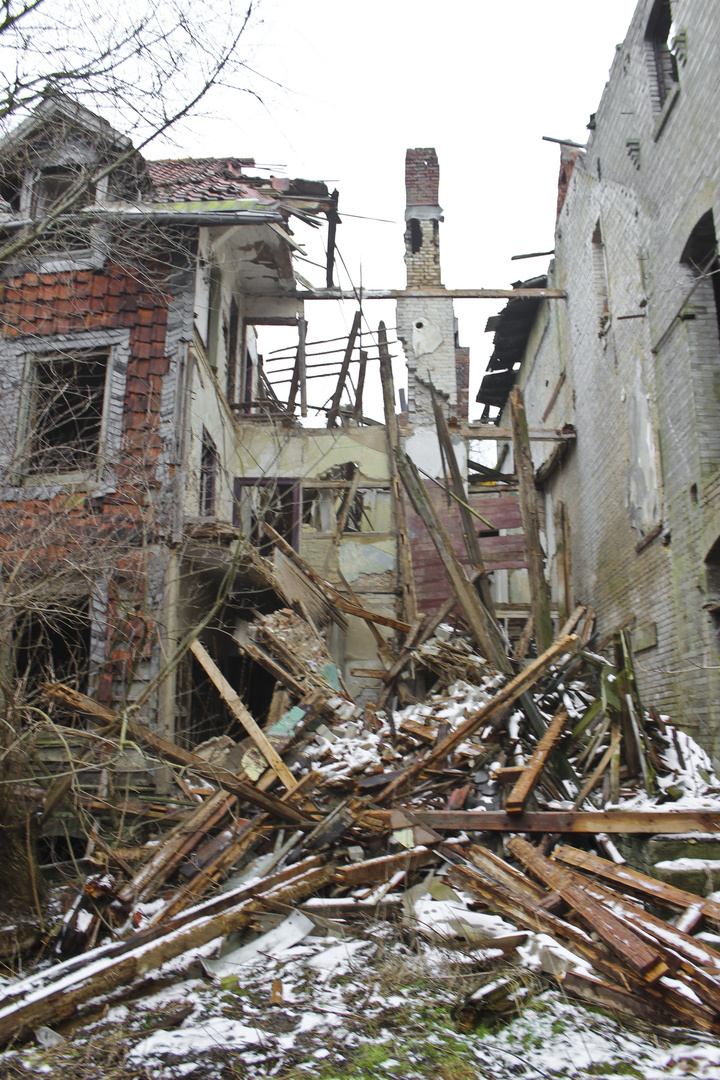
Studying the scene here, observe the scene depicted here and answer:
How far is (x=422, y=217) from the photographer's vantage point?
17.3 metres

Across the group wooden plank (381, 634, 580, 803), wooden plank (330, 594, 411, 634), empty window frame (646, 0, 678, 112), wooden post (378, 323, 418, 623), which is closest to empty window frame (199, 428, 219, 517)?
wooden plank (330, 594, 411, 634)

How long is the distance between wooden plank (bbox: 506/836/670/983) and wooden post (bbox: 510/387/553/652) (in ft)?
6.97

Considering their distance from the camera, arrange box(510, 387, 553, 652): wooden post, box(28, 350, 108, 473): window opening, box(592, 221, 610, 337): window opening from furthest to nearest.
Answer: box(592, 221, 610, 337): window opening, box(28, 350, 108, 473): window opening, box(510, 387, 553, 652): wooden post

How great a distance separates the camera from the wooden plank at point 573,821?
5.81m

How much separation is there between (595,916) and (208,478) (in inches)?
354

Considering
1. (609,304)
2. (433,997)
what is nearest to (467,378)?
(609,304)

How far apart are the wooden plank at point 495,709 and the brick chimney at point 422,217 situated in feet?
37.4

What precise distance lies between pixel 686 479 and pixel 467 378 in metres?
15.7

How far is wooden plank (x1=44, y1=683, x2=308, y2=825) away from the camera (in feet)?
22.2

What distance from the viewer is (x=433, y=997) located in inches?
177

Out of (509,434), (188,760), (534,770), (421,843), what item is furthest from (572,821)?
(509,434)

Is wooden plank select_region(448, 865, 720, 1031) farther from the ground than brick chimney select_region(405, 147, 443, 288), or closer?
closer

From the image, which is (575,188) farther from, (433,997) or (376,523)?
(433,997)

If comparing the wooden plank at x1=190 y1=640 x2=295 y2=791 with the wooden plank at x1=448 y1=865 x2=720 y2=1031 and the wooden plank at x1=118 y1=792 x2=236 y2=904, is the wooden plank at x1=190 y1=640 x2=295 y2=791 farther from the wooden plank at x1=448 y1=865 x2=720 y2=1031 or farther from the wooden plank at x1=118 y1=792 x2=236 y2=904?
the wooden plank at x1=448 y1=865 x2=720 y2=1031
